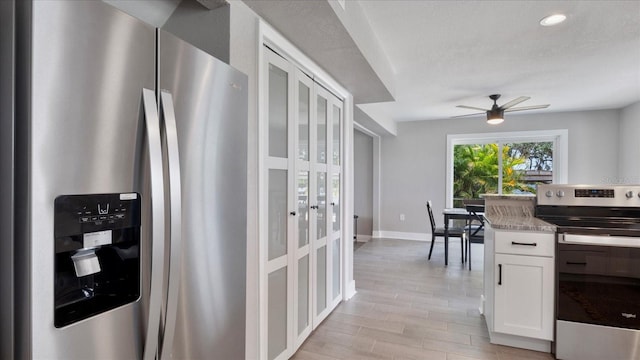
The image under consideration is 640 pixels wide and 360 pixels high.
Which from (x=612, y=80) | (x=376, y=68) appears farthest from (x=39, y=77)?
(x=612, y=80)

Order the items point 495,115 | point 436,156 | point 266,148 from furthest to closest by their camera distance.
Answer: point 436,156 → point 495,115 → point 266,148

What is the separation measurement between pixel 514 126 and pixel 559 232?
445 cm

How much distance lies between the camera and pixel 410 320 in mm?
2848

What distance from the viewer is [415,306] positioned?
3162 millimetres

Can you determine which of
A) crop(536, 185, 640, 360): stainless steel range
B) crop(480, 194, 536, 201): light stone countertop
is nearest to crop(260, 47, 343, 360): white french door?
crop(480, 194, 536, 201): light stone countertop

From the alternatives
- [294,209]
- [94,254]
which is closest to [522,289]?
[294,209]

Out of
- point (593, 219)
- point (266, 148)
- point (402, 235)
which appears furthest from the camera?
point (402, 235)

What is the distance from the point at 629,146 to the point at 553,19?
413 centimetres

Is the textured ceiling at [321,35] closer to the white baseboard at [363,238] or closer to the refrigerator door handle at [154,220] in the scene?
the refrigerator door handle at [154,220]

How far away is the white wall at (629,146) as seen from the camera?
4840 millimetres

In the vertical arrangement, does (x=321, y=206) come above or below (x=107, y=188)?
below

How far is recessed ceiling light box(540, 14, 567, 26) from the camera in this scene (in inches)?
92.0

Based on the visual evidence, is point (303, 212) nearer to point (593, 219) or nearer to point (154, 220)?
point (154, 220)

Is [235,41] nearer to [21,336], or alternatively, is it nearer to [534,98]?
[21,336]
